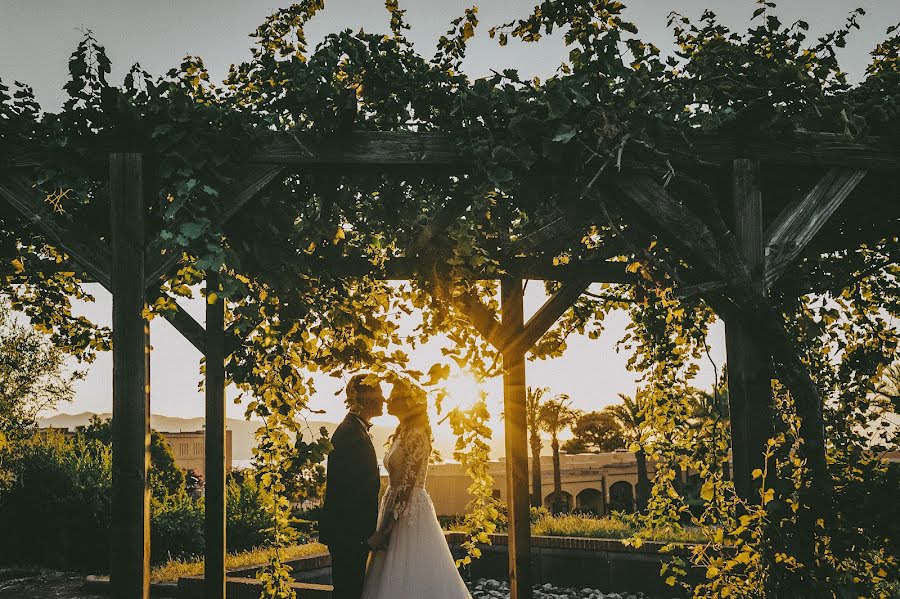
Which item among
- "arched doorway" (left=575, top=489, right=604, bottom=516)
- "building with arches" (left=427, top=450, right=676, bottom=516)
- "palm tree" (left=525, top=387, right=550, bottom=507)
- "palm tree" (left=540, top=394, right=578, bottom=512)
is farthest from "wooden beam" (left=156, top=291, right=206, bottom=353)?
"arched doorway" (left=575, top=489, right=604, bottom=516)

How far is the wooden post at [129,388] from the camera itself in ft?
12.1

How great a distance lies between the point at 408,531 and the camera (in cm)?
540

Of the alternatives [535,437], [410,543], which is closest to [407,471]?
[410,543]

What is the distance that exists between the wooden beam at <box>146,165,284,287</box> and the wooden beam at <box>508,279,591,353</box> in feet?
9.38

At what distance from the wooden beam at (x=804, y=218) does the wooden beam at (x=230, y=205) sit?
8.19 feet

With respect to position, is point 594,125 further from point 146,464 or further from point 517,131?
point 146,464

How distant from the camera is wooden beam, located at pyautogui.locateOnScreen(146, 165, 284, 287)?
384 centimetres

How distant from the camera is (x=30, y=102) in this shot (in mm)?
4027

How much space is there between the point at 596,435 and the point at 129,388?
48.3m

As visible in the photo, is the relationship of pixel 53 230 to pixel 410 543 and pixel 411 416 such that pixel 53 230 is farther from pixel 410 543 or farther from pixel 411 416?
pixel 410 543

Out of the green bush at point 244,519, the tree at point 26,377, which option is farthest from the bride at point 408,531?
the tree at point 26,377

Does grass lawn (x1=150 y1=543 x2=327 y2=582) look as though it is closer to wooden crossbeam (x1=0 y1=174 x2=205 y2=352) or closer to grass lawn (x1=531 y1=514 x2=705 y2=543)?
grass lawn (x1=531 y1=514 x2=705 y2=543)

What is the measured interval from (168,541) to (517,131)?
→ 10.2m

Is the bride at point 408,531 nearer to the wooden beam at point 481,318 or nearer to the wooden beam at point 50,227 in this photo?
the wooden beam at point 481,318
